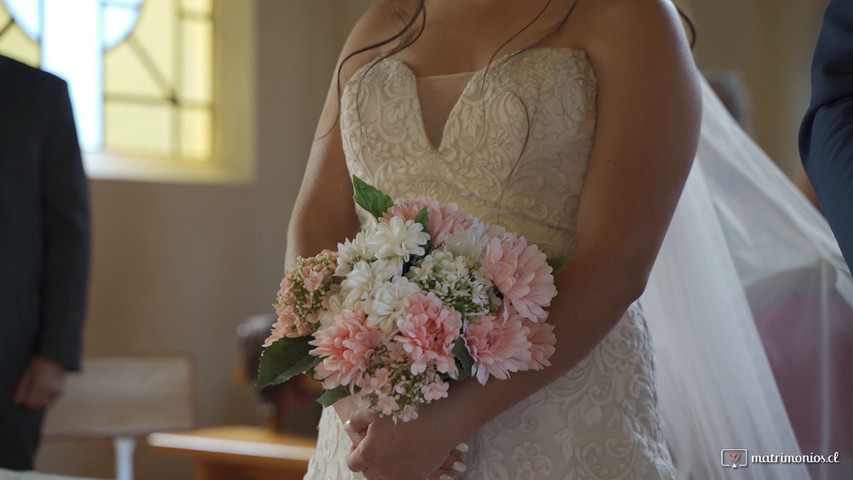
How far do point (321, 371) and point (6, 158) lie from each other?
2026 millimetres

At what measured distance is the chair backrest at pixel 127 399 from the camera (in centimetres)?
371

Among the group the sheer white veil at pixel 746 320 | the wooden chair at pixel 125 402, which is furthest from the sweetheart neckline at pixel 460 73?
the wooden chair at pixel 125 402

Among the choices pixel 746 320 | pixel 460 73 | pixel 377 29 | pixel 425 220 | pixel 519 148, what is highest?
pixel 377 29

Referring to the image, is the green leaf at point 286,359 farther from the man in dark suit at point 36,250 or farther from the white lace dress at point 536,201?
the man in dark suit at point 36,250

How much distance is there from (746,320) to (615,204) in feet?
2.40

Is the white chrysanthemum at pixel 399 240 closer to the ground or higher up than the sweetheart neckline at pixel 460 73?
closer to the ground

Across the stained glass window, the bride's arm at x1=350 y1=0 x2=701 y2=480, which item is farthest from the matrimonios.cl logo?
the stained glass window

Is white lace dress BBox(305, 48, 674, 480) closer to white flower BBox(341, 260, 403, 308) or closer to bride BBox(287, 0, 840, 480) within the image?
bride BBox(287, 0, 840, 480)

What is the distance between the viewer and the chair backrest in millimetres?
3715

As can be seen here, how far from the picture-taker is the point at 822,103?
1568 millimetres

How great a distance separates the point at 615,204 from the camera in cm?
175

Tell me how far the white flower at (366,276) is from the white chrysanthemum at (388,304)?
0.06 ft

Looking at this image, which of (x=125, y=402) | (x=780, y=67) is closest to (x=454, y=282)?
(x=125, y=402)

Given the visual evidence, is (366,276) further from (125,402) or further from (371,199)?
(125,402)
